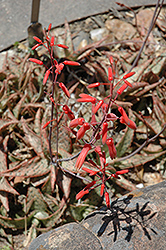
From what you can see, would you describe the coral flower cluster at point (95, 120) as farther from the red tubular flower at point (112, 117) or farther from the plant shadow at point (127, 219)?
the plant shadow at point (127, 219)

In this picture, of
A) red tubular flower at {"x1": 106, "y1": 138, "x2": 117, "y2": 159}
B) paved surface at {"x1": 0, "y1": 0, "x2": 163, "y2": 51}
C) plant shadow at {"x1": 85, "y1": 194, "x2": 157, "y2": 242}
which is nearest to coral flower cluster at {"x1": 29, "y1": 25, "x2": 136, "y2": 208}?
red tubular flower at {"x1": 106, "y1": 138, "x2": 117, "y2": 159}

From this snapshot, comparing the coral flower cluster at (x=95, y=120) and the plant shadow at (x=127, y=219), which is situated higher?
the coral flower cluster at (x=95, y=120)

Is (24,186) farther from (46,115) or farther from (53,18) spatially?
(53,18)

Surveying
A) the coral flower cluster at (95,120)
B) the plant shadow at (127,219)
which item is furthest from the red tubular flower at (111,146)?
the plant shadow at (127,219)

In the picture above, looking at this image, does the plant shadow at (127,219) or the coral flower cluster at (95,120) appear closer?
the coral flower cluster at (95,120)

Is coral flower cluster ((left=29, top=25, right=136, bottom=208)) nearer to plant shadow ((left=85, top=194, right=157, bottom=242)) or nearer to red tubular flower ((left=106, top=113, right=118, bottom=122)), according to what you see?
red tubular flower ((left=106, top=113, right=118, bottom=122))

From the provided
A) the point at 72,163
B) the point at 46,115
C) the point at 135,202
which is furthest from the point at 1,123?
the point at 135,202
